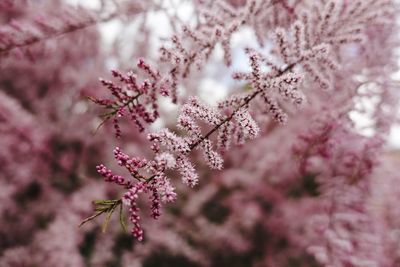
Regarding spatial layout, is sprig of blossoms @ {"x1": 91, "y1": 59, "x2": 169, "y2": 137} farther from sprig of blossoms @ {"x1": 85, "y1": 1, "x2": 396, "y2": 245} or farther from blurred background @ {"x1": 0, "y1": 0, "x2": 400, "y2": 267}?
blurred background @ {"x1": 0, "y1": 0, "x2": 400, "y2": 267}

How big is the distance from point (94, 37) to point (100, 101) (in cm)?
254

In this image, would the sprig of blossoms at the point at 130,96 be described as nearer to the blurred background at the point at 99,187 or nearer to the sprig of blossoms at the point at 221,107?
the sprig of blossoms at the point at 221,107

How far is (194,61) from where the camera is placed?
54.6 inches

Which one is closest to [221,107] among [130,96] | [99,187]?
[130,96]

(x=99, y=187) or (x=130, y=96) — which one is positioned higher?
(x=99, y=187)

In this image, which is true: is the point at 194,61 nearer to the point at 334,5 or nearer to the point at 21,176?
the point at 334,5

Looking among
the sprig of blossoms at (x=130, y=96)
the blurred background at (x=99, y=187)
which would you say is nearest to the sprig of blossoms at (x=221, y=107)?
the sprig of blossoms at (x=130, y=96)

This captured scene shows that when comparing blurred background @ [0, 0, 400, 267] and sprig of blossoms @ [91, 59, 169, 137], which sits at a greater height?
blurred background @ [0, 0, 400, 267]

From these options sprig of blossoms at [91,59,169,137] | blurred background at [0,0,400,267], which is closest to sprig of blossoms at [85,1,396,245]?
sprig of blossoms at [91,59,169,137]

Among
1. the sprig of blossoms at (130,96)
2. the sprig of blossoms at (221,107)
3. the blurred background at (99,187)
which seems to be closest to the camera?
the sprig of blossoms at (221,107)

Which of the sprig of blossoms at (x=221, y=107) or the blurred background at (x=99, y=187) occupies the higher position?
the blurred background at (x=99, y=187)

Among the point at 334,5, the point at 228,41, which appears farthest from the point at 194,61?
the point at 334,5

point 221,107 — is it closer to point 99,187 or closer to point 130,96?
point 130,96

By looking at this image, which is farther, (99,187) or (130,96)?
(99,187)
